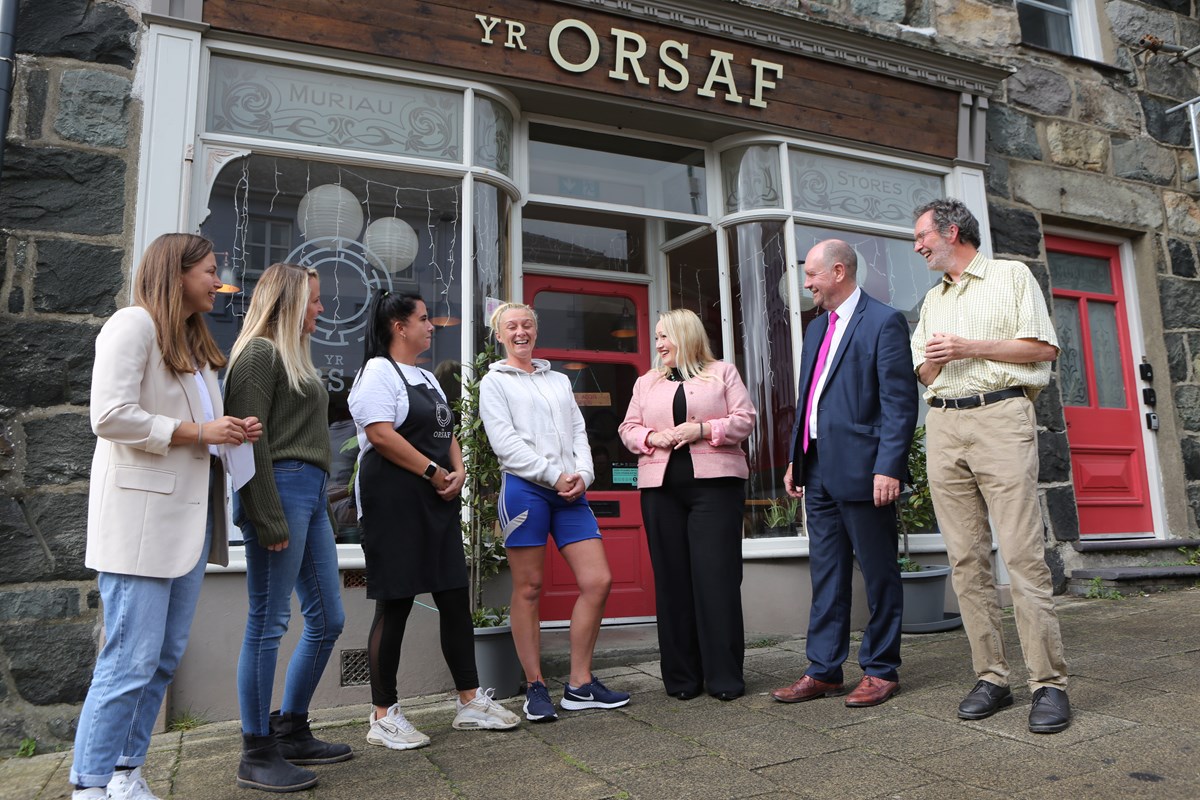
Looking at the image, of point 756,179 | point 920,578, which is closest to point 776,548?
point 920,578

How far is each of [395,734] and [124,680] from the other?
115cm

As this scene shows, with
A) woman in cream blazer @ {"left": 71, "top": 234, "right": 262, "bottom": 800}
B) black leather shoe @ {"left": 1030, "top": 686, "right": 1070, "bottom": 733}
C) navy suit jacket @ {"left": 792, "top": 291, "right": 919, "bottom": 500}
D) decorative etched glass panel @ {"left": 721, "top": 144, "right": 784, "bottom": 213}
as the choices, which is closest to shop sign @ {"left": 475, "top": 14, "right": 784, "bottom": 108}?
decorative etched glass panel @ {"left": 721, "top": 144, "right": 784, "bottom": 213}

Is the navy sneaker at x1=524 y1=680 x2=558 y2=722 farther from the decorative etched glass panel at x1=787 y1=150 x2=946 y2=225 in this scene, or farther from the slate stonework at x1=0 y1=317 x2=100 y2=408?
the decorative etched glass panel at x1=787 y1=150 x2=946 y2=225

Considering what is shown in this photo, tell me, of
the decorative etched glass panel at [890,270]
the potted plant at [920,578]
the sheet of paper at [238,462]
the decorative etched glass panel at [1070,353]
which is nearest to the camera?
the sheet of paper at [238,462]

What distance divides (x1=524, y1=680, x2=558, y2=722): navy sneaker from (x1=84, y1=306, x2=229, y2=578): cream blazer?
161 cm

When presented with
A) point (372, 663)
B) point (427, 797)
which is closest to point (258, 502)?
point (372, 663)

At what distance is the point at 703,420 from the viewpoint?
418cm

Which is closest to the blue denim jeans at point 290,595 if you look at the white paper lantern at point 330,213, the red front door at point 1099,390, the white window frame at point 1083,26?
the white paper lantern at point 330,213

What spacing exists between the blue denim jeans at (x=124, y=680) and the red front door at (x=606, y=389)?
3.08 meters

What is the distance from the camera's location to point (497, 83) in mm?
5395

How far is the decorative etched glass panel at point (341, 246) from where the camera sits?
15.6 ft

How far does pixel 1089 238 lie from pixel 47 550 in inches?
295

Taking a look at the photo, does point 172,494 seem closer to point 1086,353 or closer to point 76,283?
point 76,283

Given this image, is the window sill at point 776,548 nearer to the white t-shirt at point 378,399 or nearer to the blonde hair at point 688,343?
the blonde hair at point 688,343
